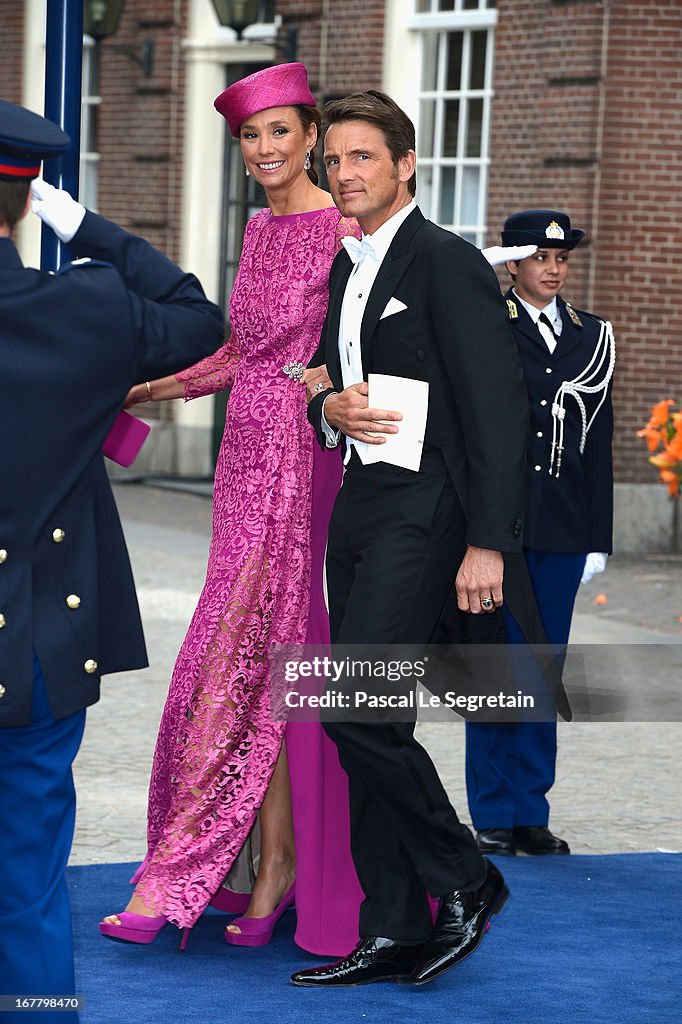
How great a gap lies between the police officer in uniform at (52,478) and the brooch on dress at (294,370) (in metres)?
1.46

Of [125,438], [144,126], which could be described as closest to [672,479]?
[125,438]

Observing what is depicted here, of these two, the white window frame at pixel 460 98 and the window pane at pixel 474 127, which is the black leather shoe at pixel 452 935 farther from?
the window pane at pixel 474 127

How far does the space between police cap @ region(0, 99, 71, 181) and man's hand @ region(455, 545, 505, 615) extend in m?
1.66

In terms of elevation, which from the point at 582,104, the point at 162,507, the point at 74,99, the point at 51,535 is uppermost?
the point at 582,104

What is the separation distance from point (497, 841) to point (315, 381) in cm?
181

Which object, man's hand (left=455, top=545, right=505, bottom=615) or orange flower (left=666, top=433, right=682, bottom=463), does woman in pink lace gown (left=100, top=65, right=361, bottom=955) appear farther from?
A: orange flower (left=666, top=433, right=682, bottom=463)

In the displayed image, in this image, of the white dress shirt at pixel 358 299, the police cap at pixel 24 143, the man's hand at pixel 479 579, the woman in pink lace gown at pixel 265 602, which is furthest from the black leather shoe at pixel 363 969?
the police cap at pixel 24 143

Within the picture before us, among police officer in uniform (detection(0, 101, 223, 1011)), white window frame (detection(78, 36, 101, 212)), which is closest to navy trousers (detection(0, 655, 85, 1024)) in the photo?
police officer in uniform (detection(0, 101, 223, 1011))

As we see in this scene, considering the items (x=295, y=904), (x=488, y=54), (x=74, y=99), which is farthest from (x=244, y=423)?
(x=488, y=54)

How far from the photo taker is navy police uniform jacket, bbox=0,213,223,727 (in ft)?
10.4

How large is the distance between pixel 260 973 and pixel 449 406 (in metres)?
1.47

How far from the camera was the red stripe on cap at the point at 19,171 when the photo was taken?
3117 millimetres

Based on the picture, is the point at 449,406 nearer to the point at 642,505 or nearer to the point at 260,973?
the point at 260,973

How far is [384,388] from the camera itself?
4.49 m
